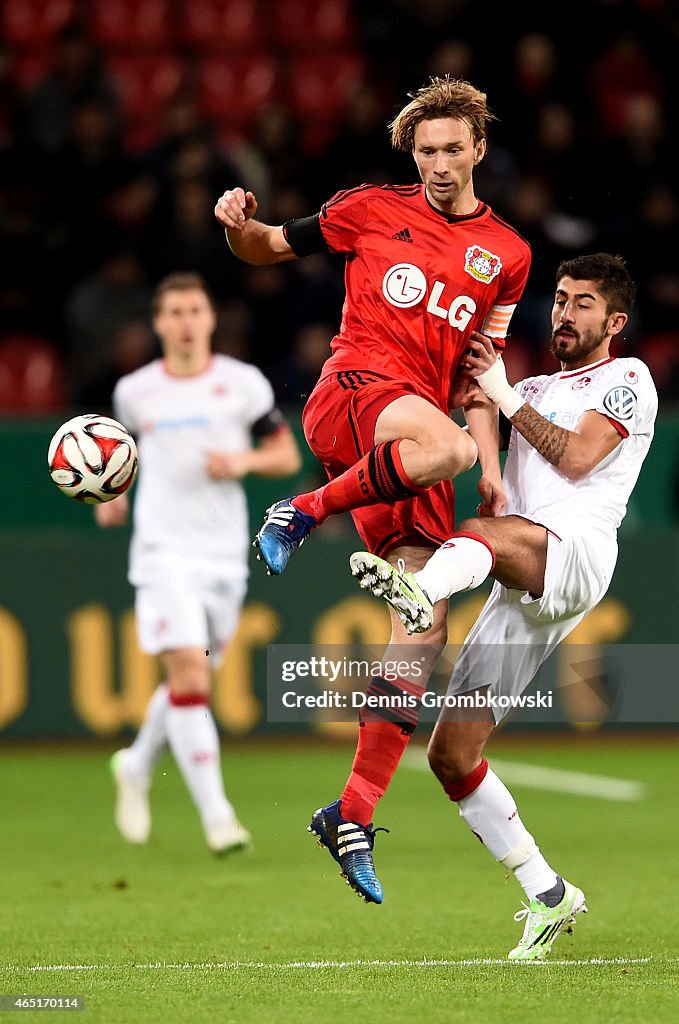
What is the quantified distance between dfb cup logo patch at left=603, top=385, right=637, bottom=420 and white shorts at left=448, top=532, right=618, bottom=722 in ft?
1.42

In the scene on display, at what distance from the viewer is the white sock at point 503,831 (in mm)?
6047

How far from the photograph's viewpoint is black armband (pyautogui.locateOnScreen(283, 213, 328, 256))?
5.89 meters

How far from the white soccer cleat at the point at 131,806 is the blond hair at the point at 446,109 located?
401 cm

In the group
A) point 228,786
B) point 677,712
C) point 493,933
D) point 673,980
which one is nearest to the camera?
point 673,980

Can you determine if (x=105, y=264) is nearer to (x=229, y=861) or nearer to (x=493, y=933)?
(x=229, y=861)

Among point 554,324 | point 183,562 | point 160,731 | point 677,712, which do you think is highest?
point 554,324

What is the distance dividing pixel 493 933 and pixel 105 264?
6.66 m

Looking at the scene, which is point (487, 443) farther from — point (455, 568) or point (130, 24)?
point (130, 24)

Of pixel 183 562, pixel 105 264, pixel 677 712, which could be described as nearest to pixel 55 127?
pixel 105 264

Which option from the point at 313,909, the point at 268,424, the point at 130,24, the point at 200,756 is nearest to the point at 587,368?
the point at 313,909

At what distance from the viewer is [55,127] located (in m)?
A: 12.4

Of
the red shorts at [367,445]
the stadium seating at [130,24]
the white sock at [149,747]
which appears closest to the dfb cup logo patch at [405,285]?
the red shorts at [367,445]

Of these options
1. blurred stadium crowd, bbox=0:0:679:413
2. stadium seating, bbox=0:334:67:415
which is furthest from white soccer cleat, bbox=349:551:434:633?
stadium seating, bbox=0:334:67:415

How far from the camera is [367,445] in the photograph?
5723 millimetres
